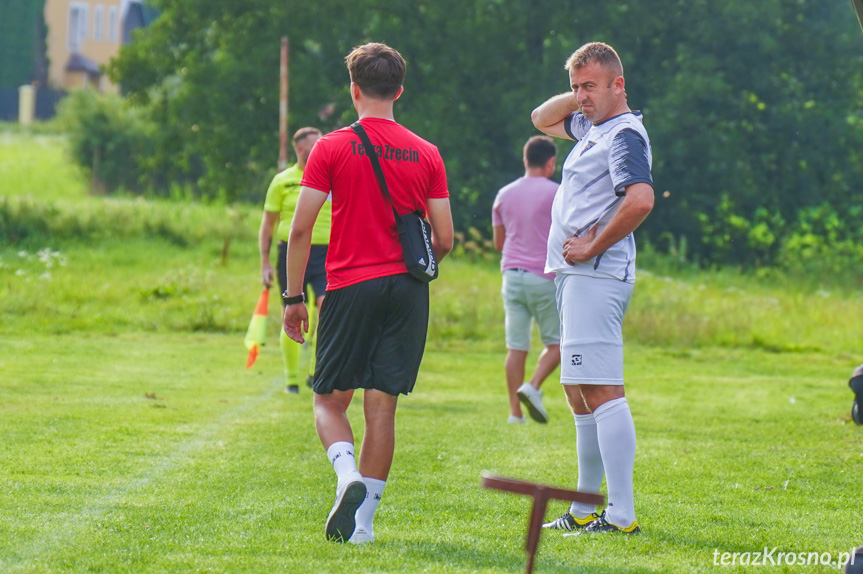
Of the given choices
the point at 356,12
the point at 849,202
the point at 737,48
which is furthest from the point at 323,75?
the point at 849,202

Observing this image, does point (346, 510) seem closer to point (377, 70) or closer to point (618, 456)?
point (618, 456)

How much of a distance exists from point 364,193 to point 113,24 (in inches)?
2853

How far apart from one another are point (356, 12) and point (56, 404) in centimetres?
2080

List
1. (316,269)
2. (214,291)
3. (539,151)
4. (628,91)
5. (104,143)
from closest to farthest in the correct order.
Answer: (539,151), (316,269), (214,291), (628,91), (104,143)

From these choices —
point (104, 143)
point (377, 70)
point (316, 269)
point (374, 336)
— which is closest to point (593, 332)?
point (374, 336)

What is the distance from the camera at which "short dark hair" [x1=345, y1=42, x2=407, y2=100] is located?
14.1 feet

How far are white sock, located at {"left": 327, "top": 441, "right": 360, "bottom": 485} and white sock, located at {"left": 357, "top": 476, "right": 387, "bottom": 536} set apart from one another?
10 cm

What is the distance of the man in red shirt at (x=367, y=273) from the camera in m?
4.24

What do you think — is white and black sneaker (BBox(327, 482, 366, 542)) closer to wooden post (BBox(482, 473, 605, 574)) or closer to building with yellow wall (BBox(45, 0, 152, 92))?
wooden post (BBox(482, 473, 605, 574))

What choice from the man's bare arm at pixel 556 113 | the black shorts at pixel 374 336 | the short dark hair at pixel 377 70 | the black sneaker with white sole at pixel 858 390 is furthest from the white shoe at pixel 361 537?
the black sneaker with white sole at pixel 858 390

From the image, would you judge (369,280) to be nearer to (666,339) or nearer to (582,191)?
(582,191)

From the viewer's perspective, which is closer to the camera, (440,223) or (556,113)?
(440,223)

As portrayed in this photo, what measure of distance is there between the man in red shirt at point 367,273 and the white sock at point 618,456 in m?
0.78
